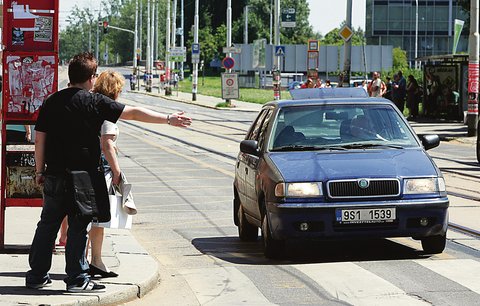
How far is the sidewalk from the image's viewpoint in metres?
8.27

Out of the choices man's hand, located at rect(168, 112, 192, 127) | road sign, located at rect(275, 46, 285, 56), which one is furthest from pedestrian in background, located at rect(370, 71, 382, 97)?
man's hand, located at rect(168, 112, 192, 127)

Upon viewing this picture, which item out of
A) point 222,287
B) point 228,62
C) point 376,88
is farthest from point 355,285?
point 228,62

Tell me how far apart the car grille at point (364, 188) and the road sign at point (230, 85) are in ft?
165

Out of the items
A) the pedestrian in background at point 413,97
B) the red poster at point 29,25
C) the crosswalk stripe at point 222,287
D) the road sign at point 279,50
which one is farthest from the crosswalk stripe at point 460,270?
the road sign at point 279,50

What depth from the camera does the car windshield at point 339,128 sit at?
37.6 feet

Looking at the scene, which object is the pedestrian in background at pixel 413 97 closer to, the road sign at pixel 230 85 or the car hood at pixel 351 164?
the road sign at pixel 230 85

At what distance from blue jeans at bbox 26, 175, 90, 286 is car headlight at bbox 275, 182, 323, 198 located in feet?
7.95

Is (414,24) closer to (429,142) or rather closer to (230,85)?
(230,85)

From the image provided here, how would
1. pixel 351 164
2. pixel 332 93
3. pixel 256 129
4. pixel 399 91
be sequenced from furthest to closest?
pixel 399 91 → pixel 332 93 → pixel 256 129 → pixel 351 164

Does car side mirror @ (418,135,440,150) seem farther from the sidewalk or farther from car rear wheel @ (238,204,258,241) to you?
car rear wheel @ (238,204,258,241)

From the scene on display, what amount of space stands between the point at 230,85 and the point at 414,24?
208ft

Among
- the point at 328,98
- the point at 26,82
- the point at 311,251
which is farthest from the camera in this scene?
the point at 328,98

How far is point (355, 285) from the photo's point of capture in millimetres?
9211

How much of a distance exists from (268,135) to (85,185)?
362 centimetres
